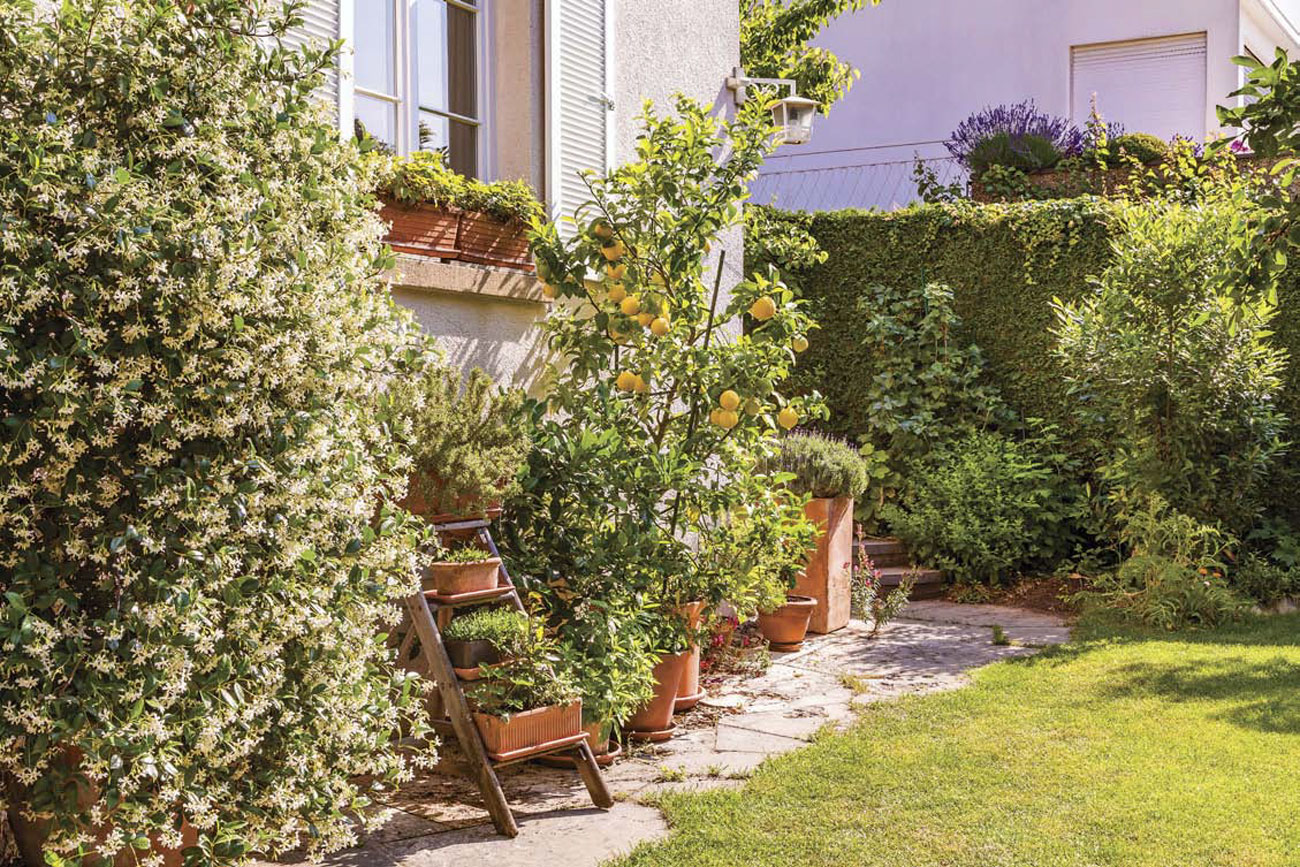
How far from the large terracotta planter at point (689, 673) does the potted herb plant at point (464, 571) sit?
1.25 m

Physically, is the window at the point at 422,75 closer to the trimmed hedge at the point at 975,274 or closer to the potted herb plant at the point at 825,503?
the potted herb plant at the point at 825,503

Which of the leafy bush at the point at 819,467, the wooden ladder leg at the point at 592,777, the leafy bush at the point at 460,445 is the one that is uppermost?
the leafy bush at the point at 460,445

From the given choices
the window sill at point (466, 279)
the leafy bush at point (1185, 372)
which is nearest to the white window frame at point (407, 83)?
the window sill at point (466, 279)

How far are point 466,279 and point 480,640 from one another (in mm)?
1713

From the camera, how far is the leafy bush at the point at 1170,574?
24.0ft

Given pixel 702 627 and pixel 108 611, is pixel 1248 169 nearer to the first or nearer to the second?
pixel 702 627

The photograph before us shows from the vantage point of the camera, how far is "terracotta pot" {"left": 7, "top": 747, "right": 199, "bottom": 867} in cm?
266

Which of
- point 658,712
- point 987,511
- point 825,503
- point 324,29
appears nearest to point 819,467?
point 825,503

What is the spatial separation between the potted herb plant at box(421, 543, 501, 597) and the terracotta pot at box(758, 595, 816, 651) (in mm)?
2922

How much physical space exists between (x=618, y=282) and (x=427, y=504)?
1745 millimetres

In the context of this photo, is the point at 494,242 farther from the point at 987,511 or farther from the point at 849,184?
the point at 849,184

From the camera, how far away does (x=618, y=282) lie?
213 inches

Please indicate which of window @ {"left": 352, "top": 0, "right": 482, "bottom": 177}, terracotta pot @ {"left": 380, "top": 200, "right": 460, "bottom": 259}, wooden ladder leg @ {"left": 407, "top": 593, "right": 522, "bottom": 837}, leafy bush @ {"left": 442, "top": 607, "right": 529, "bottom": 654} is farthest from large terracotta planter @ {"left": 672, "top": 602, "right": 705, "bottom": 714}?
window @ {"left": 352, "top": 0, "right": 482, "bottom": 177}

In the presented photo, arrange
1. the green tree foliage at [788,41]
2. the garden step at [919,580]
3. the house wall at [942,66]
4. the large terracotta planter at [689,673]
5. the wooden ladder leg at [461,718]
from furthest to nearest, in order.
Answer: the house wall at [942,66], the green tree foliage at [788,41], the garden step at [919,580], the large terracotta planter at [689,673], the wooden ladder leg at [461,718]
